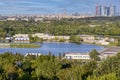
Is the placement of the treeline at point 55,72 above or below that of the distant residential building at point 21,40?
above

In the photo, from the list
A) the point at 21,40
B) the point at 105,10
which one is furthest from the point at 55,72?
the point at 105,10

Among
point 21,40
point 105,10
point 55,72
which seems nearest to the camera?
point 55,72

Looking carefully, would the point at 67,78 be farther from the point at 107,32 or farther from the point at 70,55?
the point at 107,32

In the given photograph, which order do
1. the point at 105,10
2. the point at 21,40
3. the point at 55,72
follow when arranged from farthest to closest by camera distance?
the point at 105,10
the point at 21,40
the point at 55,72

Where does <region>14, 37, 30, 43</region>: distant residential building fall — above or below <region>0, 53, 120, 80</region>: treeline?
below

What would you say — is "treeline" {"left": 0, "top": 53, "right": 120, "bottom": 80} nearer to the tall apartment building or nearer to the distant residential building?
the distant residential building

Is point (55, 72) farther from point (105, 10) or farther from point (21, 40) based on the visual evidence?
point (105, 10)

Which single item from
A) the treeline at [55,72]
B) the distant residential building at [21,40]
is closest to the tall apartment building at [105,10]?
the distant residential building at [21,40]

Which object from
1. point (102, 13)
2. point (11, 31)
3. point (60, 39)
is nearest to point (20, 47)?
point (60, 39)

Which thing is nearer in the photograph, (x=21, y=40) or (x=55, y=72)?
(x=55, y=72)

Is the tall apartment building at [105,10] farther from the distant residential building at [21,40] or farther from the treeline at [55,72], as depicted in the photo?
the treeline at [55,72]

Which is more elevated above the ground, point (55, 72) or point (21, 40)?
point (55, 72)

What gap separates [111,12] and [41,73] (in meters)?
64.5

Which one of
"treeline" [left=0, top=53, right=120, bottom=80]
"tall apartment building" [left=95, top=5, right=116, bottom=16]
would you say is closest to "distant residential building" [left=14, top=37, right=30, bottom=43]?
"treeline" [left=0, top=53, right=120, bottom=80]
